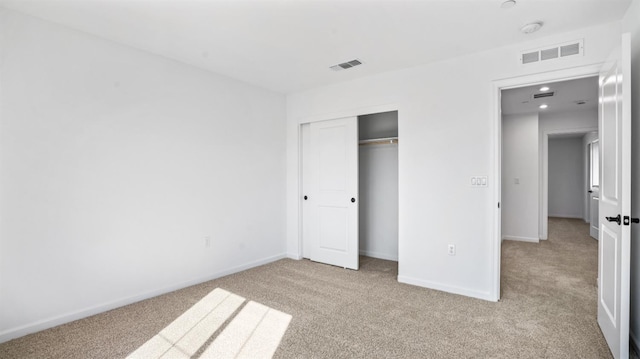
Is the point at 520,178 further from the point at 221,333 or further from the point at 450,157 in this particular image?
the point at 221,333

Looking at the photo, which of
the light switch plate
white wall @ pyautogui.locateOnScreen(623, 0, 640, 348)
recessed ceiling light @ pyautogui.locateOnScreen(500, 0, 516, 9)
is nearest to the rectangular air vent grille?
white wall @ pyautogui.locateOnScreen(623, 0, 640, 348)

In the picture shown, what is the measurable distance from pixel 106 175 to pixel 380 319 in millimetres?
2862

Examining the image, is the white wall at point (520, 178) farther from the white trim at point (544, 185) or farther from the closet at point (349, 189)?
the closet at point (349, 189)

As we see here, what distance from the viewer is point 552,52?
2.89 metres

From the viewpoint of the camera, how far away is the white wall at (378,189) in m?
4.60

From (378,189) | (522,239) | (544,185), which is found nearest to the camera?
(378,189)

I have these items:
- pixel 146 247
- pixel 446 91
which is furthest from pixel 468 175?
pixel 146 247

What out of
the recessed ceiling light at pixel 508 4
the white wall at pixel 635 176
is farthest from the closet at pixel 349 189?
the white wall at pixel 635 176

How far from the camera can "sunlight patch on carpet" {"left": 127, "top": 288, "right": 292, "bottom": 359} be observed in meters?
2.20

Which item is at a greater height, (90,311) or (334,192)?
(334,192)

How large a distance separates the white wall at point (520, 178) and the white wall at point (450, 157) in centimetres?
373

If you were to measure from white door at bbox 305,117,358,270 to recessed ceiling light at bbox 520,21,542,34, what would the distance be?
202 centimetres

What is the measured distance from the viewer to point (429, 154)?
354 centimetres

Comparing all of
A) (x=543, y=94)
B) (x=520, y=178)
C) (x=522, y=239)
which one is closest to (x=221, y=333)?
(x=543, y=94)
